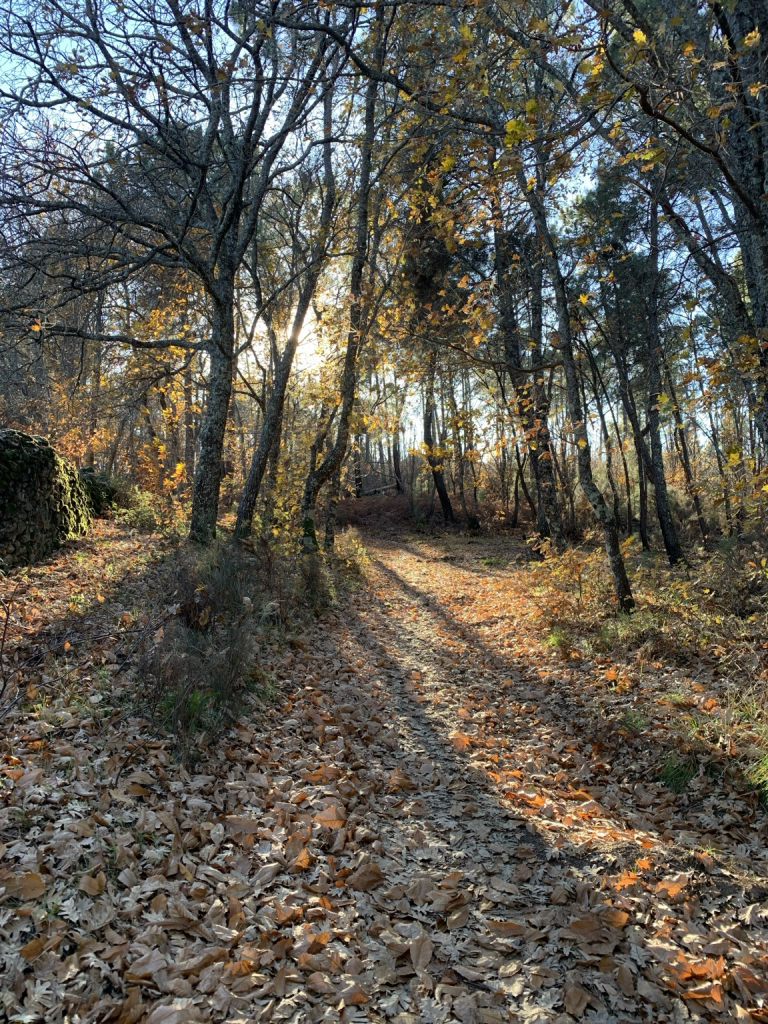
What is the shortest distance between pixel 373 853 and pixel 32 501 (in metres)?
7.09

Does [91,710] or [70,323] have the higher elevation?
[70,323]

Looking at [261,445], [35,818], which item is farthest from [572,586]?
[35,818]

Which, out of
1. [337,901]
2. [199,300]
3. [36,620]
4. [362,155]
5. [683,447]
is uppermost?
[362,155]

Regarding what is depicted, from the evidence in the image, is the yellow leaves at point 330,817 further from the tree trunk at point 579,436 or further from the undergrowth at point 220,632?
the tree trunk at point 579,436

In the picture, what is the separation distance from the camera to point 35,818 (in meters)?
3.25

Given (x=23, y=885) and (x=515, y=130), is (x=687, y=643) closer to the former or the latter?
(x=515, y=130)

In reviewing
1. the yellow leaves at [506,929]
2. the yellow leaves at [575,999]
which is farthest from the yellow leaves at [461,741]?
the yellow leaves at [575,999]

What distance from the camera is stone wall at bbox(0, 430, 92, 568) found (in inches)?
297

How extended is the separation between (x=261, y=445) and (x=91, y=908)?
9623 mm

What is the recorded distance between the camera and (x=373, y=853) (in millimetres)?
3680

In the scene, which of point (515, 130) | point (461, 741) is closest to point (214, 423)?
point (461, 741)

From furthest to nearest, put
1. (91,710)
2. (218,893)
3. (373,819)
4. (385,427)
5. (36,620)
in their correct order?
(385,427), (36,620), (91,710), (373,819), (218,893)

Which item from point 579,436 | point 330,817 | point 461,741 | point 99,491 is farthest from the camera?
point 99,491

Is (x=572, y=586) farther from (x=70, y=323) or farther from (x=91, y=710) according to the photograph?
(x=70, y=323)
